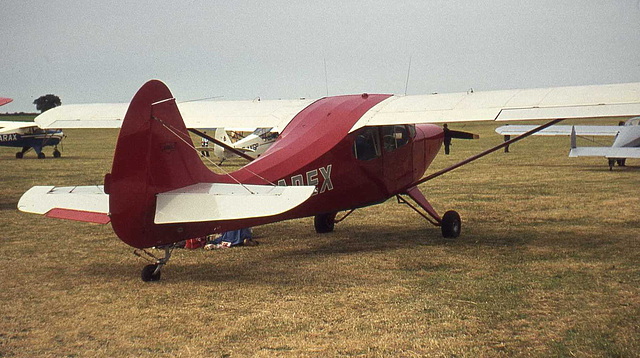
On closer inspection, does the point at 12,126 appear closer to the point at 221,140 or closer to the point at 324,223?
the point at 221,140

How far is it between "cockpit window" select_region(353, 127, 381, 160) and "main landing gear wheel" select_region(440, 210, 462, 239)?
139 cm

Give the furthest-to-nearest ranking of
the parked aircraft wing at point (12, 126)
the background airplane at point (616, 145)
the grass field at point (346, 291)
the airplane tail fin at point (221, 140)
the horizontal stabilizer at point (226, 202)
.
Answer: the parked aircraft wing at point (12, 126)
the airplane tail fin at point (221, 140)
the background airplane at point (616, 145)
the horizontal stabilizer at point (226, 202)
the grass field at point (346, 291)

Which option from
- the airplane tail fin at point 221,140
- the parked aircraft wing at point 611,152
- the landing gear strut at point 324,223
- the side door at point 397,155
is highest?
the side door at point 397,155

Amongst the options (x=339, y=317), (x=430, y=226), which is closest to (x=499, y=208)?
(x=430, y=226)

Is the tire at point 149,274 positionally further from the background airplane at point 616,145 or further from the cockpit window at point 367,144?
the background airplane at point 616,145

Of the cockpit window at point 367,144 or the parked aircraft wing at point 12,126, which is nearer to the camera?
the cockpit window at point 367,144

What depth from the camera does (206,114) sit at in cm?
970

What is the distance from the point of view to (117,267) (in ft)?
25.1

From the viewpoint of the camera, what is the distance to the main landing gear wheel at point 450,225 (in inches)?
363

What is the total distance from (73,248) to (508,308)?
5916 millimetres

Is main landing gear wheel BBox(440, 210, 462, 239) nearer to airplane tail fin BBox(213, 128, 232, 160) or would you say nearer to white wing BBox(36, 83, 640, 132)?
white wing BBox(36, 83, 640, 132)

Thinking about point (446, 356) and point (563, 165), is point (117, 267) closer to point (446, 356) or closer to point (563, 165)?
point (446, 356)

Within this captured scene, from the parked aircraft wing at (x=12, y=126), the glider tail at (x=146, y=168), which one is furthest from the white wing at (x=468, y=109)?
the parked aircraft wing at (x=12, y=126)

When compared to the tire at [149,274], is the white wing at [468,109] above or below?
above
